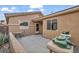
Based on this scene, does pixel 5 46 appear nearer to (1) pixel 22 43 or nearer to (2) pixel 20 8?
(1) pixel 22 43

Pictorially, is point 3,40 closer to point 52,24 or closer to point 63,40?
point 52,24

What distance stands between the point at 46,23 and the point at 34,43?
0.37m

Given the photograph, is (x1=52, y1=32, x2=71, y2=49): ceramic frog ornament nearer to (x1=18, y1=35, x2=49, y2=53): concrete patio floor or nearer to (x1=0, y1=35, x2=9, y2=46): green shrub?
(x1=18, y1=35, x2=49, y2=53): concrete patio floor

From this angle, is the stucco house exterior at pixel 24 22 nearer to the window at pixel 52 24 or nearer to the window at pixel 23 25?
the window at pixel 23 25

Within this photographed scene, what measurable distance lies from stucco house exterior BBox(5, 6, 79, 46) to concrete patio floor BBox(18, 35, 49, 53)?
8 centimetres

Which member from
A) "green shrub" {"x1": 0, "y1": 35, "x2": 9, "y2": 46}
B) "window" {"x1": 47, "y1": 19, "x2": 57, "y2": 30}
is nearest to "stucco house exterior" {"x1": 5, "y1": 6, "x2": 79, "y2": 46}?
"window" {"x1": 47, "y1": 19, "x2": 57, "y2": 30}

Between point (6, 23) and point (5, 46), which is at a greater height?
point (6, 23)

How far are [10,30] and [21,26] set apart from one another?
18cm

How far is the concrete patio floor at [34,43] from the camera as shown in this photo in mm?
2469

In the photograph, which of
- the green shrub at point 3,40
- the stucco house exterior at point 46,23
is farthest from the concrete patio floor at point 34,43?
the green shrub at point 3,40

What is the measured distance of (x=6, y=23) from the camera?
2514 millimetres

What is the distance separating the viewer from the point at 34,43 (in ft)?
8.28
